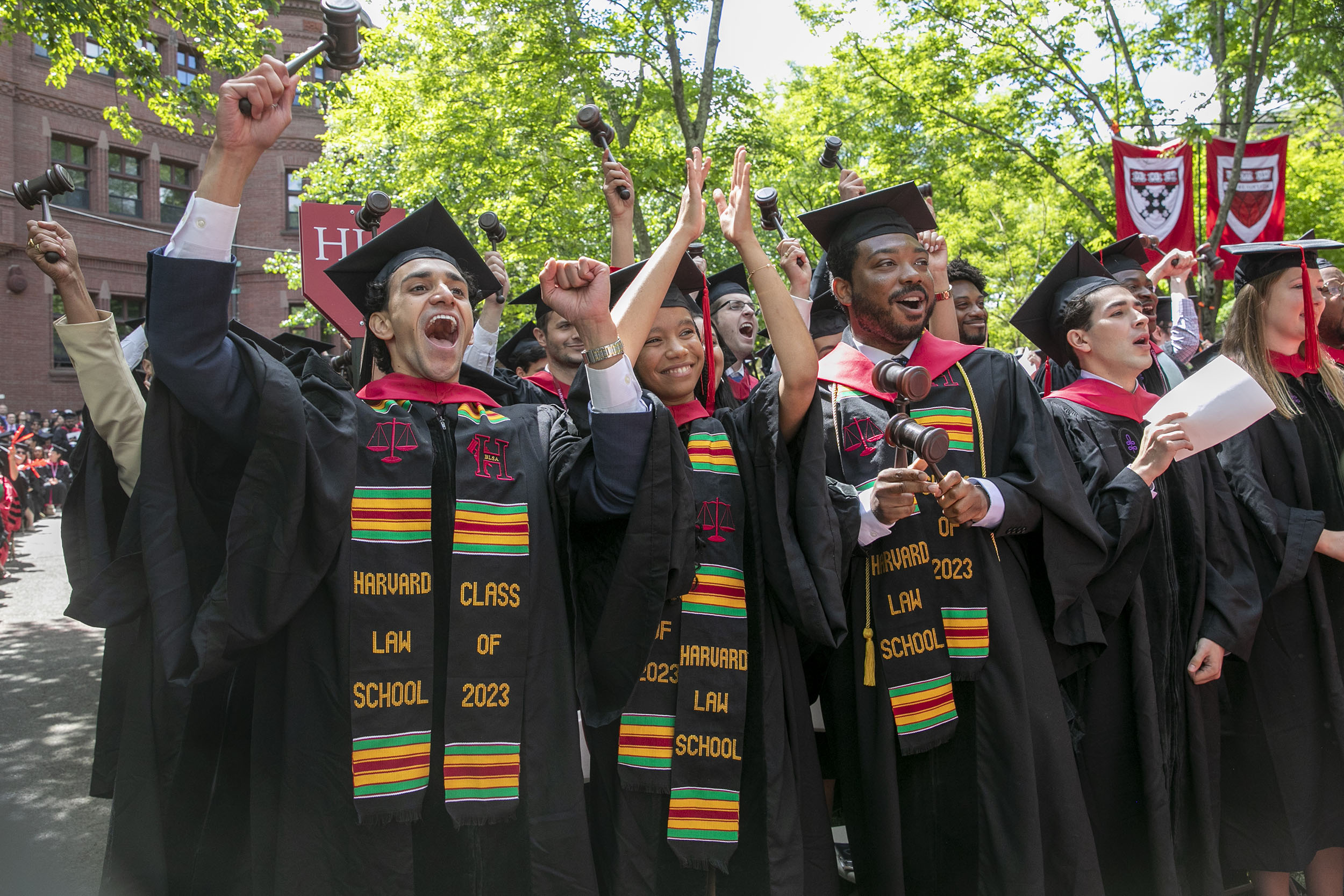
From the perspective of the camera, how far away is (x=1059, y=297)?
12.6 ft

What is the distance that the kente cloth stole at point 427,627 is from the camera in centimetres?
251

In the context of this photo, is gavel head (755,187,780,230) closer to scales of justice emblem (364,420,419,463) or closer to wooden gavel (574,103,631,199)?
wooden gavel (574,103,631,199)

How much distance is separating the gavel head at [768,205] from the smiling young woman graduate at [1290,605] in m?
1.94

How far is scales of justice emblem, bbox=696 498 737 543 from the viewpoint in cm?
284

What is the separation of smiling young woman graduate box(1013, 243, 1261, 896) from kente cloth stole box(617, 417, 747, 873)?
1344 mm

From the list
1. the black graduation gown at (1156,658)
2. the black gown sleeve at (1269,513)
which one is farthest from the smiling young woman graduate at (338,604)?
the black gown sleeve at (1269,513)

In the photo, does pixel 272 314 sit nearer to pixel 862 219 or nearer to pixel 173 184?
pixel 173 184

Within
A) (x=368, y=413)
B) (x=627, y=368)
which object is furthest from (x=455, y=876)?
(x=627, y=368)

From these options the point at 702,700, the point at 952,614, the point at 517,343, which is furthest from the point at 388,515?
the point at 517,343

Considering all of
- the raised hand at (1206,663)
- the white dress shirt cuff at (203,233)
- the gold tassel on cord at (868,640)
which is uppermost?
the white dress shirt cuff at (203,233)

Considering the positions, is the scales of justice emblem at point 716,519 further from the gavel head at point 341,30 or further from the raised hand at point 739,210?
the gavel head at point 341,30

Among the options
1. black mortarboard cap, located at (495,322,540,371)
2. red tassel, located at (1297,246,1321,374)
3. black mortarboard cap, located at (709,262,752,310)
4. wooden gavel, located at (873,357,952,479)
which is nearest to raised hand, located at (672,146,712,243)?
wooden gavel, located at (873,357,952,479)

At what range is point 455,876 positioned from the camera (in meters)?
2.66

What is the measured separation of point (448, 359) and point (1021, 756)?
6.76 feet
